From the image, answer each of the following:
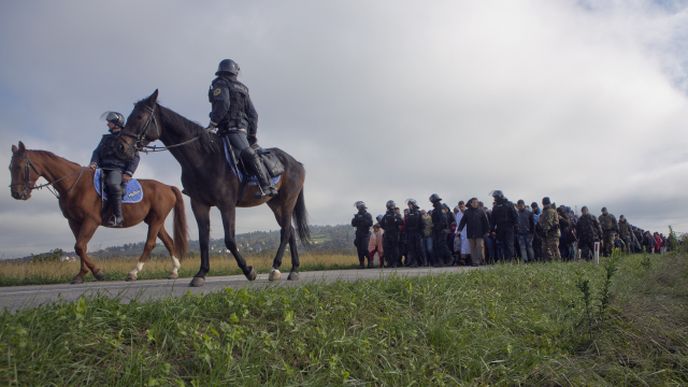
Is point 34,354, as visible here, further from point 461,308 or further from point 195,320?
point 461,308

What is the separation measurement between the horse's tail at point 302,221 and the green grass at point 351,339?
3419mm

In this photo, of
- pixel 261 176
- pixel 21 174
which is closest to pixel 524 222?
pixel 261 176

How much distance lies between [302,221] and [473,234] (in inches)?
318

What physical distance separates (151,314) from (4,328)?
3.10 feet

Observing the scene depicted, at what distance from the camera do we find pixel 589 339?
512cm

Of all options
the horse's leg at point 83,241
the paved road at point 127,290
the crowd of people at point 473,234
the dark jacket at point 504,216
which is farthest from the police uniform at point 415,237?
the horse's leg at point 83,241

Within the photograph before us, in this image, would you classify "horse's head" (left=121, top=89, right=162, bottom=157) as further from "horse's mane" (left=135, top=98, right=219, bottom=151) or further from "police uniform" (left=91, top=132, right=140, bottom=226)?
"police uniform" (left=91, top=132, right=140, bottom=226)

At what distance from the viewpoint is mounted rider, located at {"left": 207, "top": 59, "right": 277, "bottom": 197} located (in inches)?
278

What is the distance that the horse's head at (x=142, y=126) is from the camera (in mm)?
6539

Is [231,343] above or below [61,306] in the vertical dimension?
below

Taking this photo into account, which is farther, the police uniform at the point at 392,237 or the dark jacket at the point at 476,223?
the police uniform at the point at 392,237

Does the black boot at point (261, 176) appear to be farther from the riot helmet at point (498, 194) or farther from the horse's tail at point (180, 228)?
the riot helmet at point (498, 194)

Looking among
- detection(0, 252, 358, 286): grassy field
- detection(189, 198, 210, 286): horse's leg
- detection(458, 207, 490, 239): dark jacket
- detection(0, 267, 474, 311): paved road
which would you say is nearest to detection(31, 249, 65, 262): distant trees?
detection(0, 252, 358, 286): grassy field

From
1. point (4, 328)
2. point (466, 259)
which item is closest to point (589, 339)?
point (4, 328)
